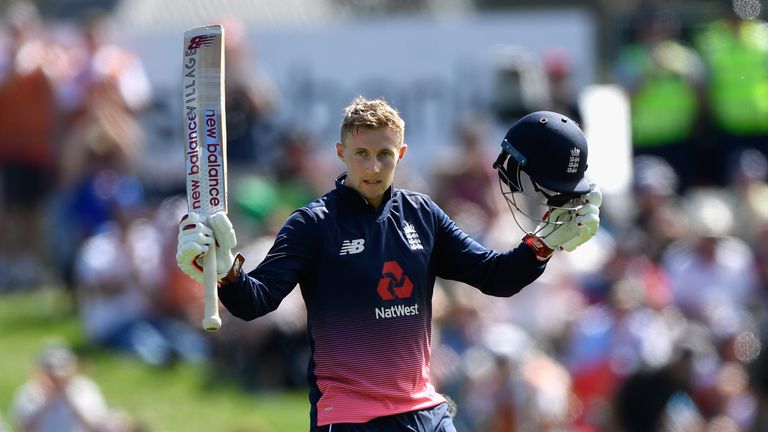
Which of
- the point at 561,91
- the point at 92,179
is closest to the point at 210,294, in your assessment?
the point at 561,91

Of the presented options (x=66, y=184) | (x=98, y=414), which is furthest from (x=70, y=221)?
(x=98, y=414)

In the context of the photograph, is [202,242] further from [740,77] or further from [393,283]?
[740,77]

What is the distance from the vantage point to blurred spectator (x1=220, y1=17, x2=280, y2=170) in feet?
52.3

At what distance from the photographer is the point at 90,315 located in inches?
613

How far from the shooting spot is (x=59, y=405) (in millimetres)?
13297

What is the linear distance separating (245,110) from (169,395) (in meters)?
3.12

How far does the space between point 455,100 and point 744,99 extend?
3.26m

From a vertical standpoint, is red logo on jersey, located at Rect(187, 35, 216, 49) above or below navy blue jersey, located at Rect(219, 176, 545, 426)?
above

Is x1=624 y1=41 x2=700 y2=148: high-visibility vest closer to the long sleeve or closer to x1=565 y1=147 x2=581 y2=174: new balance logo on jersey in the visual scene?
x1=565 y1=147 x2=581 y2=174: new balance logo on jersey

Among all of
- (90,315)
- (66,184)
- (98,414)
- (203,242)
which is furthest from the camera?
(66,184)

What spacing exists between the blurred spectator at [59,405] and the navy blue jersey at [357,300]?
716cm

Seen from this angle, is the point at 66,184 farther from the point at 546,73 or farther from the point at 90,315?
the point at 546,73

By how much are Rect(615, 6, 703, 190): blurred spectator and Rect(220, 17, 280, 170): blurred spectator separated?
3.92 meters

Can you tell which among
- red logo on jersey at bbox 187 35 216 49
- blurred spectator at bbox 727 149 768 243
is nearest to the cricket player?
red logo on jersey at bbox 187 35 216 49
